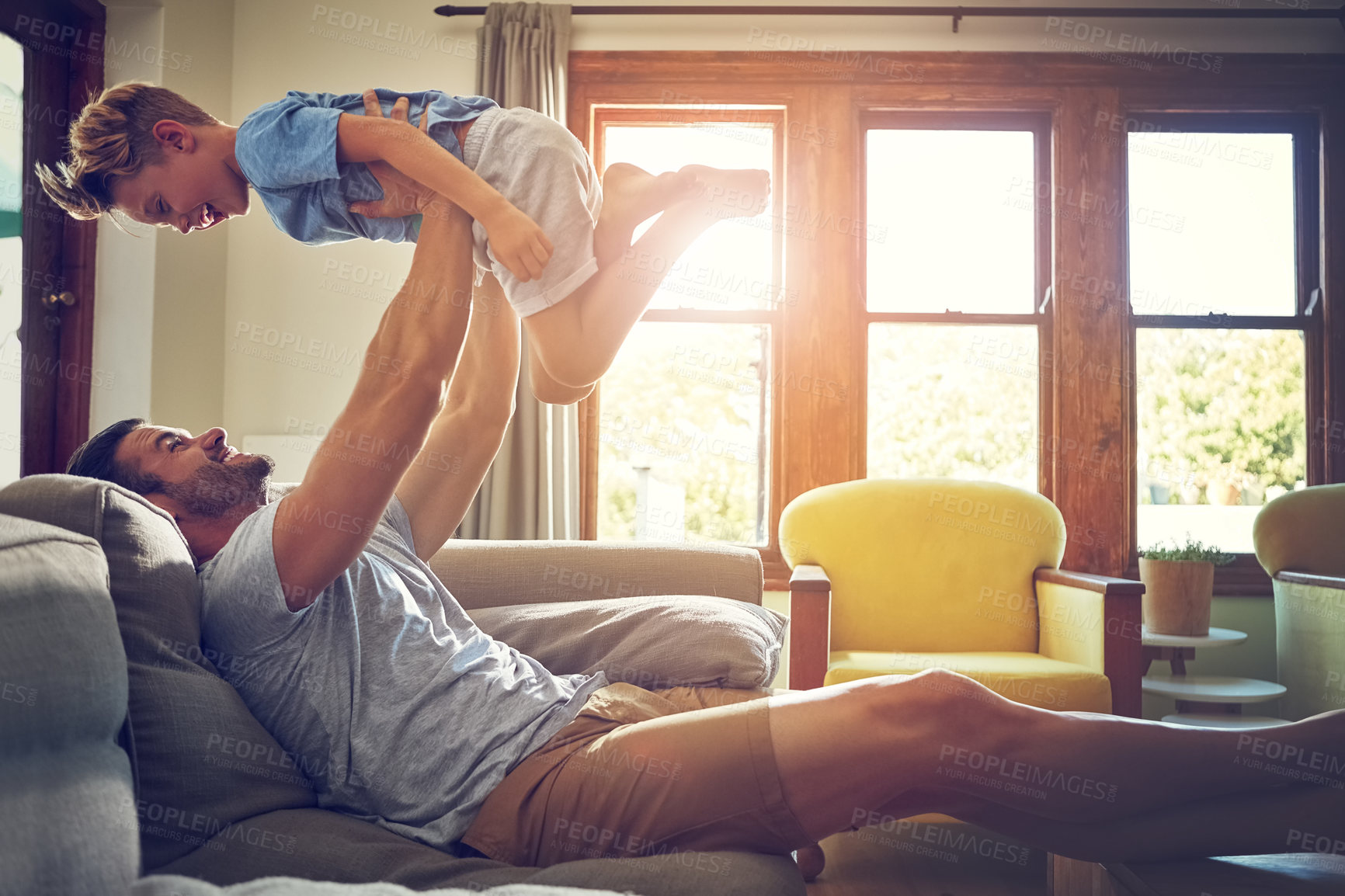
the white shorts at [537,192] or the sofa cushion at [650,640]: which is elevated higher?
the white shorts at [537,192]

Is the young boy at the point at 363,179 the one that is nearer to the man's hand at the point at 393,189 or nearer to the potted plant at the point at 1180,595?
the man's hand at the point at 393,189

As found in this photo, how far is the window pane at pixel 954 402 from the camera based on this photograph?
3.48 meters

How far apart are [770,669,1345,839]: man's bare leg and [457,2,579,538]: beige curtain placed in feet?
7.22

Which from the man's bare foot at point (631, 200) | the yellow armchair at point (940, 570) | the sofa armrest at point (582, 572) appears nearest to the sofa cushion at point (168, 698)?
the sofa armrest at point (582, 572)

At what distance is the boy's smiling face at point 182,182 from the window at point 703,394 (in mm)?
2027

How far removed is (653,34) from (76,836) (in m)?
3.40

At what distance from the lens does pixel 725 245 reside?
351 cm

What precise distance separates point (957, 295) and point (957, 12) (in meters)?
1.04

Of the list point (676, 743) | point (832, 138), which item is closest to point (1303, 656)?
point (832, 138)

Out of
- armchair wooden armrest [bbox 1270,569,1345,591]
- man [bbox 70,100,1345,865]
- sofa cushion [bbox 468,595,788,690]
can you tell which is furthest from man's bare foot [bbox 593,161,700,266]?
armchair wooden armrest [bbox 1270,569,1345,591]

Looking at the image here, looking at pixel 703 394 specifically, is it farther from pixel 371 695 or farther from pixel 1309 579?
pixel 371 695

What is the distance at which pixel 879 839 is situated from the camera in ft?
7.48

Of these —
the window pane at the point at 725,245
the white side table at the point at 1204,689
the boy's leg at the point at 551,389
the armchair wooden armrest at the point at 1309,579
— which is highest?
the window pane at the point at 725,245

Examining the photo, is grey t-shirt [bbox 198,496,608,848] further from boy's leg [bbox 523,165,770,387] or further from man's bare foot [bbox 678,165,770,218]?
man's bare foot [bbox 678,165,770,218]
